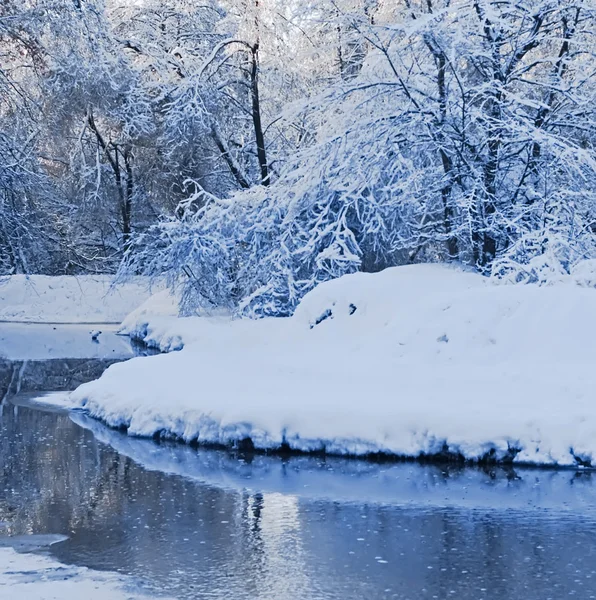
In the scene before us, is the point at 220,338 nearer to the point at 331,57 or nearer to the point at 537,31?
the point at 537,31

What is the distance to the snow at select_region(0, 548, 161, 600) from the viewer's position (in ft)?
21.0

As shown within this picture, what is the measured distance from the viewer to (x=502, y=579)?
6.82m

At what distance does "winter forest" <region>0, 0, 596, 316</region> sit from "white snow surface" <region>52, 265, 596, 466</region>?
226cm

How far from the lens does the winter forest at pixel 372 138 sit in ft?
52.6

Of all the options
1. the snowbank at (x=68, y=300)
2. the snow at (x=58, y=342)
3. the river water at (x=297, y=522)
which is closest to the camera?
the river water at (x=297, y=522)

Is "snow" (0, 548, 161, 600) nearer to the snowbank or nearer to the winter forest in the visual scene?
the winter forest

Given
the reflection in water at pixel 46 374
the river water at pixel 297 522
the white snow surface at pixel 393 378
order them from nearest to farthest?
1. the river water at pixel 297 522
2. the white snow surface at pixel 393 378
3. the reflection in water at pixel 46 374

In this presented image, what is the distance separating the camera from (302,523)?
8375 millimetres

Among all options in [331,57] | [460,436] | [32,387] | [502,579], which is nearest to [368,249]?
[331,57]

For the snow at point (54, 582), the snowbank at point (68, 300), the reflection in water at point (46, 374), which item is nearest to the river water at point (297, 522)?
the snow at point (54, 582)

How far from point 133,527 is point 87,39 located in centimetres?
853

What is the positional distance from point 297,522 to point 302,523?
0.17ft

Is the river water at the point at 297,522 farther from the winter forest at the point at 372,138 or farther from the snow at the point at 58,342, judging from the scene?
the snow at the point at 58,342

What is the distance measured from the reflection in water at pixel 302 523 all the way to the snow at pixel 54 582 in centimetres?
19
